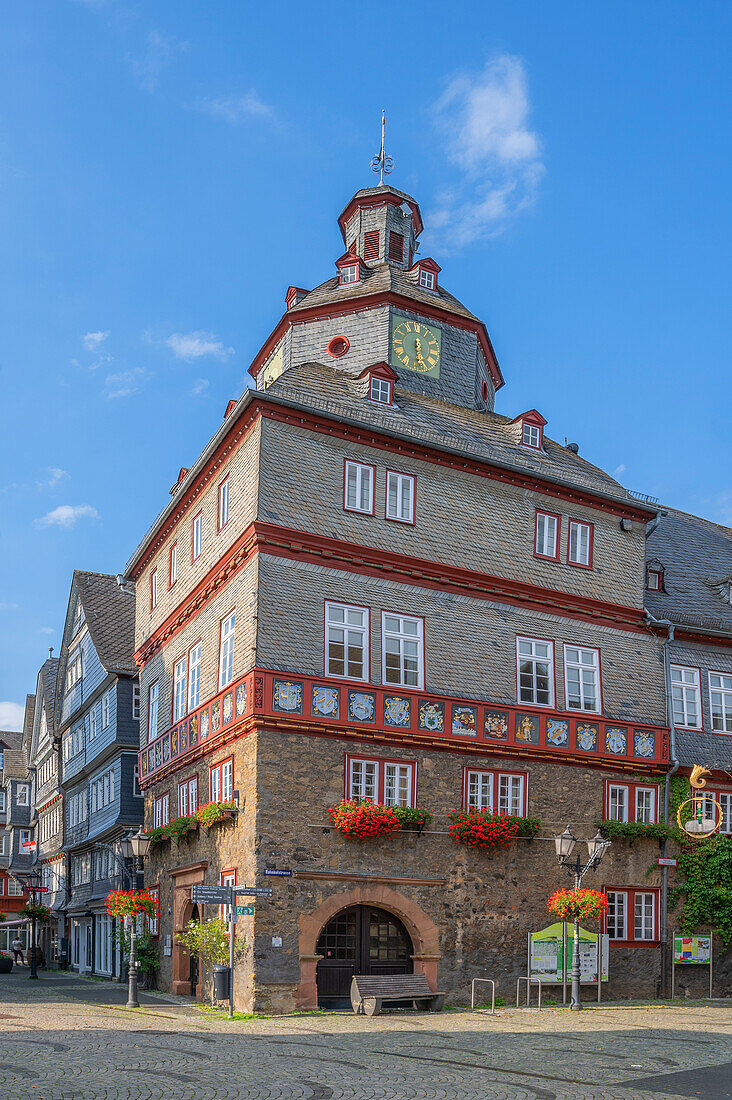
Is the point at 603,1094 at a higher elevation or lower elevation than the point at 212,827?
lower

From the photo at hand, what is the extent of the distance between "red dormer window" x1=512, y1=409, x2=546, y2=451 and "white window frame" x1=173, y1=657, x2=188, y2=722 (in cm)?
1040

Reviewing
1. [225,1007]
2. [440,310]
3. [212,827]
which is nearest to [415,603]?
[212,827]

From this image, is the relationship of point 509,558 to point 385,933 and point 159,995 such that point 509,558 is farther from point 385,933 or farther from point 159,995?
point 159,995

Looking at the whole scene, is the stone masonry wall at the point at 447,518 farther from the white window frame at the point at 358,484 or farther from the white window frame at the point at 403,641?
the white window frame at the point at 403,641

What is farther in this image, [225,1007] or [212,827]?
[212,827]

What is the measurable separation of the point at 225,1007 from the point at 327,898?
2.84 metres

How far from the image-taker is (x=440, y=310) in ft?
106

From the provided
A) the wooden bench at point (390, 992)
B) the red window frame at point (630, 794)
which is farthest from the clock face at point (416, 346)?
the wooden bench at point (390, 992)

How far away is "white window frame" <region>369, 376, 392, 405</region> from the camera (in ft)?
88.4

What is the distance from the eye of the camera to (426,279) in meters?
33.9

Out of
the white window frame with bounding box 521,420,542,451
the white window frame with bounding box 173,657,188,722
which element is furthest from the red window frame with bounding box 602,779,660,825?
the white window frame with bounding box 173,657,188,722

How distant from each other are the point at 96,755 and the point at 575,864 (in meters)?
21.9

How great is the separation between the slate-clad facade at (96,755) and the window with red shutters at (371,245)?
1528cm

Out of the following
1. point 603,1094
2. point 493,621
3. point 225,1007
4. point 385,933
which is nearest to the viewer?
point 603,1094
